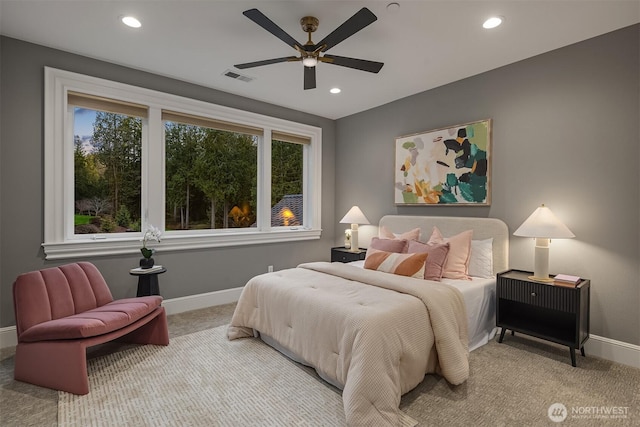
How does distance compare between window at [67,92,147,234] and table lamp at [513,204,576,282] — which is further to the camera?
window at [67,92,147,234]

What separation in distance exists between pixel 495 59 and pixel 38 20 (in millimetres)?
3984

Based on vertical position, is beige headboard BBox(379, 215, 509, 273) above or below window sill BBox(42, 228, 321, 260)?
above

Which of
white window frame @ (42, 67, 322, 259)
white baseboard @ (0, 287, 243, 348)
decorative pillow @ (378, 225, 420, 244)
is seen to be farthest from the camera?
decorative pillow @ (378, 225, 420, 244)

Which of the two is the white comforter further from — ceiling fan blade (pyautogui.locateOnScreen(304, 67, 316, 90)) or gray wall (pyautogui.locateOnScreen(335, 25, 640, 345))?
ceiling fan blade (pyautogui.locateOnScreen(304, 67, 316, 90))

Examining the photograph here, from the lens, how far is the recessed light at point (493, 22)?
2.48m

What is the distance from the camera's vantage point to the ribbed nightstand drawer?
255 cm

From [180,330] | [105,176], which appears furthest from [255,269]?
[105,176]

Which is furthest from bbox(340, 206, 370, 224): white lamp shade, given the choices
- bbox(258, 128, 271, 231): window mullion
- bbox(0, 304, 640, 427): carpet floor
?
bbox(0, 304, 640, 427): carpet floor

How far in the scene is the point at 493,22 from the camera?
2.53 metres

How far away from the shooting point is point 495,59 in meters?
3.17

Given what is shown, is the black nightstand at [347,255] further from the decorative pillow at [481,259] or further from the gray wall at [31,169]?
the gray wall at [31,169]

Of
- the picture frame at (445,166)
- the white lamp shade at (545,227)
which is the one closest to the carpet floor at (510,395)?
the white lamp shade at (545,227)

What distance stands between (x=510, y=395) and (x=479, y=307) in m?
0.85

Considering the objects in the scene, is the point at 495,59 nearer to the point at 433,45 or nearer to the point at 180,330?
the point at 433,45
